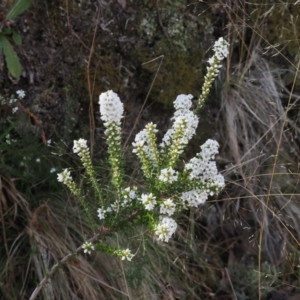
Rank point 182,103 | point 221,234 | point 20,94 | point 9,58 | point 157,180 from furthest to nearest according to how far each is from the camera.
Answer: point 221,234
point 20,94
point 9,58
point 182,103
point 157,180

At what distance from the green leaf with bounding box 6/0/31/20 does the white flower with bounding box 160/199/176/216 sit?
1112mm

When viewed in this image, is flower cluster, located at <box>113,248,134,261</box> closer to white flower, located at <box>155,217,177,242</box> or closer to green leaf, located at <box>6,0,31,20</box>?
white flower, located at <box>155,217,177,242</box>

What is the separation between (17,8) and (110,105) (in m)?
0.96

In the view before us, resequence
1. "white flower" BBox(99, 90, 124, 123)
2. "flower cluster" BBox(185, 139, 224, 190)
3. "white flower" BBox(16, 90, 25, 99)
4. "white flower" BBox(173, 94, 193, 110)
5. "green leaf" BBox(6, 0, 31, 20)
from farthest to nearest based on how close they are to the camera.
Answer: "white flower" BBox(16, 90, 25, 99) → "green leaf" BBox(6, 0, 31, 20) → "white flower" BBox(173, 94, 193, 110) → "flower cluster" BBox(185, 139, 224, 190) → "white flower" BBox(99, 90, 124, 123)

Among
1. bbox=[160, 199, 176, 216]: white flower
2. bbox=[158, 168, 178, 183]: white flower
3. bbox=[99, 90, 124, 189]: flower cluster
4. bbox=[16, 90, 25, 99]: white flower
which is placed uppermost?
bbox=[99, 90, 124, 189]: flower cluster

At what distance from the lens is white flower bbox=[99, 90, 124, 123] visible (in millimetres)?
1498

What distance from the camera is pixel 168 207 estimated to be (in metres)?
1.59

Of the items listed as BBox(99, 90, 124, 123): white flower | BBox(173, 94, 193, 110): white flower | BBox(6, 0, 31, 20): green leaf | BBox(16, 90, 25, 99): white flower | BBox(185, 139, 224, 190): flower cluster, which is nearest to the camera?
BBox(99, 90, 124, 123): white flower

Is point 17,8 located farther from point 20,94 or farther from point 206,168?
point 206,168

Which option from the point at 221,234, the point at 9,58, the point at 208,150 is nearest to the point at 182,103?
the point at 208,150

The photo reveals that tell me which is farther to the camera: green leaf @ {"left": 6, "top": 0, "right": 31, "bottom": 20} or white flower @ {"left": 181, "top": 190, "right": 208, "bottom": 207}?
green leaf @ {"left": 6, "top": 0, "right": 31, "bottom": 20}

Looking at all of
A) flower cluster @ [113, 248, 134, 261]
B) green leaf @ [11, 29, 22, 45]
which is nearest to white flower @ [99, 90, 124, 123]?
flower cluster @ [113, 248, 134, 261]

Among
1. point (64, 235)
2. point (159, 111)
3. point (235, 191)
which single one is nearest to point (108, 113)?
point (64, 235)

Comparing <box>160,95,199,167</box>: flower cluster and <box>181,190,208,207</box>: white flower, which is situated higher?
<box>160,95,199,167</box>: flower cluster
